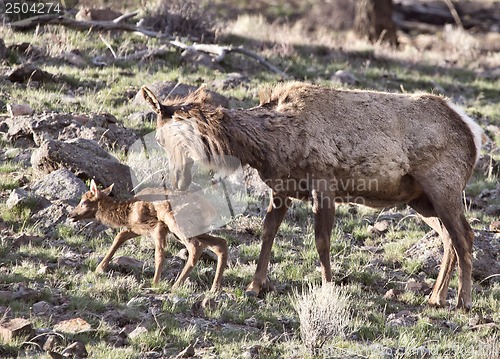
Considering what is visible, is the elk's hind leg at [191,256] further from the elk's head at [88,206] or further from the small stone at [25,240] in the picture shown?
the small stone at [25,240]

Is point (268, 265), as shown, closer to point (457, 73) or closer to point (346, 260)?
point (346, 260)

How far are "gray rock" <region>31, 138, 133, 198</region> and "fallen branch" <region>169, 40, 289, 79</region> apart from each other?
4849 millimetres

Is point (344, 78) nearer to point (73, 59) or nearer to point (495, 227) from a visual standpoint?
point (73, 59)

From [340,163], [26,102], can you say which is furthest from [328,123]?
[26,102]

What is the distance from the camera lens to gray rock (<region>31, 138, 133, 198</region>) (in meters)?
10.0

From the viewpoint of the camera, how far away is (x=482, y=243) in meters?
9.82

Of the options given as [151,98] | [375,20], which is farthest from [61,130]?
[375,20]

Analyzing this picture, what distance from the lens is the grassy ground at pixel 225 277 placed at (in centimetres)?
695

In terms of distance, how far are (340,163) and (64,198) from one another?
3417 millimetres

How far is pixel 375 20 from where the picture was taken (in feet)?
63.4

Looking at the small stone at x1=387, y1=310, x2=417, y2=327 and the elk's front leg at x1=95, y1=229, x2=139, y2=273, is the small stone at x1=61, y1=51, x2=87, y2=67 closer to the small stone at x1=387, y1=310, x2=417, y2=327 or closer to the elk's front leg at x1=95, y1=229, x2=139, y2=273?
the elk's front leg at x1=95, y1=229, x2=139, y2=273

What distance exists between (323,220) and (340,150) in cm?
76

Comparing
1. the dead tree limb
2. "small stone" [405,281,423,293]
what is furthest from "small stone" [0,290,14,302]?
the dead tree limb

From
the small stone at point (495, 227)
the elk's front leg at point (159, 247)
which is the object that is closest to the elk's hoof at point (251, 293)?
the elk's front leg at point (159, 247)
